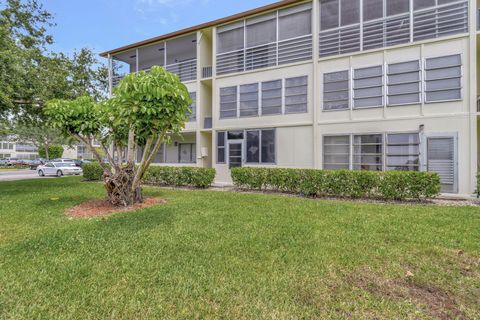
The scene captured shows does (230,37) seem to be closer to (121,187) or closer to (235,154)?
(235,154)

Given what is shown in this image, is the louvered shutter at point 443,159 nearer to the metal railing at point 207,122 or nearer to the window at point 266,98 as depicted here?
the window at point 266,98

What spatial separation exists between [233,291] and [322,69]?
12.4 meters

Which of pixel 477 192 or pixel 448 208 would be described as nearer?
pixel 448 208

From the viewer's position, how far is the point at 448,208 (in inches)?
303

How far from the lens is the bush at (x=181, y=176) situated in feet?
41.9

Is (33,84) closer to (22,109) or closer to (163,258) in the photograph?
(22,109)

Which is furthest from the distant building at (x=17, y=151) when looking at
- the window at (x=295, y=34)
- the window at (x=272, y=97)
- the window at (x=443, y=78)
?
the window at (x=443, y=78)

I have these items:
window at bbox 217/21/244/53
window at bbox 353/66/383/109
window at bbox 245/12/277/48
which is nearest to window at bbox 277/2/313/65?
window at bbox 245/12/277/48

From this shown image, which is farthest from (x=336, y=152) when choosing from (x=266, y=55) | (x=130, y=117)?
(x=130, y=117)

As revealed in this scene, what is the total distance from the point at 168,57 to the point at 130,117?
656 inches

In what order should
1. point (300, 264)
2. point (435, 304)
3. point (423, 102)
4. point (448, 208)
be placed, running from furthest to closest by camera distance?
point (423, 102)
point (448, 208)
point (300, 264)
point (435, 304)

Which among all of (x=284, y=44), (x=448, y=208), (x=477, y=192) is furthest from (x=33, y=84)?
(x=477, y=192)

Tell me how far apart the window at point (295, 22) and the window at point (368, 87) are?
11.9 ft

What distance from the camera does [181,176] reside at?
13.4 metres
